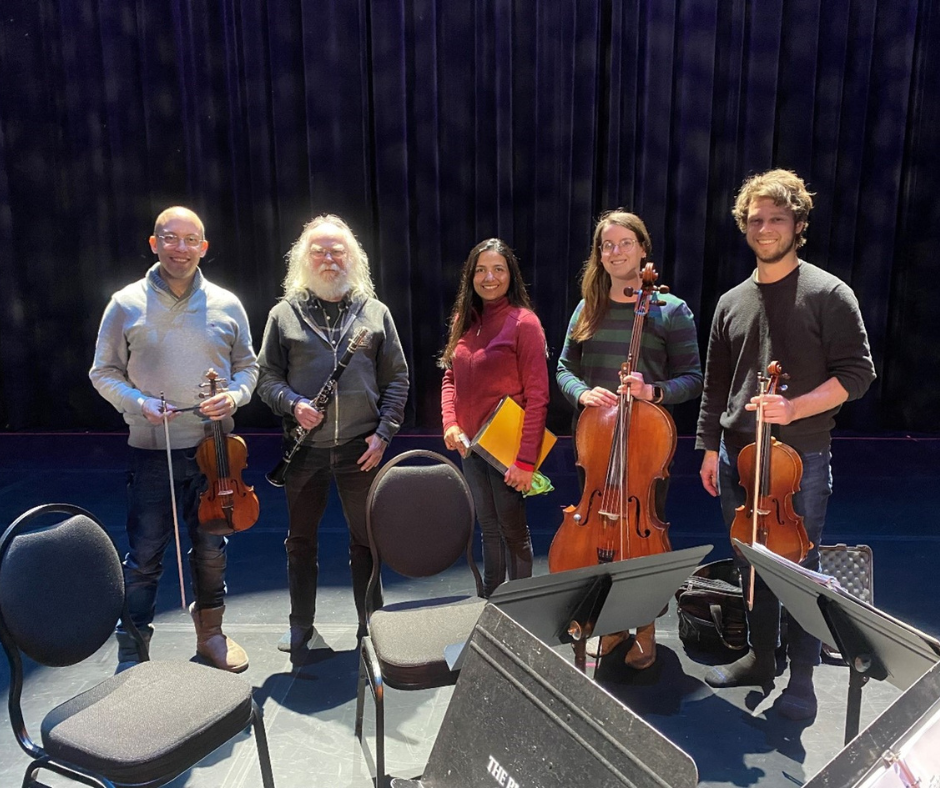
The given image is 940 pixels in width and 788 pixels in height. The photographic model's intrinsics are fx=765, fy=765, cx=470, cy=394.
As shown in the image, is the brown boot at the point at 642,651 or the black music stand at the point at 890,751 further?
the brown boot at the point at 642,651

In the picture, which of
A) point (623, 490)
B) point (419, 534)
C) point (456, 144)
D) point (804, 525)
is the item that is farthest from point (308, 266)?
point (456, 144)

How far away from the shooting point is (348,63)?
19.4 ft

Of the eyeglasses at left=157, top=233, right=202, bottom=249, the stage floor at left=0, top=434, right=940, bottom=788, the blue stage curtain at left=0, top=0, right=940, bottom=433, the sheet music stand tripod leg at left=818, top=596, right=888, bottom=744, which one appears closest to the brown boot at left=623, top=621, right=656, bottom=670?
the stage floor at left=0, top=434, right=940, bottom=788

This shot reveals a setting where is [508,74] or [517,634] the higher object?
[508,74]

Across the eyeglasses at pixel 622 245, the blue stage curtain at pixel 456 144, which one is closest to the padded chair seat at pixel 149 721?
the eyeglasses at pixel 622 245

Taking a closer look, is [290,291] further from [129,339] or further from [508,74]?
[508,74]

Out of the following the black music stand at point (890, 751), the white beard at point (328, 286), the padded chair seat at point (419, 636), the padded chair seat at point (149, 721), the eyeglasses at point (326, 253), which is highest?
the eyeglasses at point (326, 253)

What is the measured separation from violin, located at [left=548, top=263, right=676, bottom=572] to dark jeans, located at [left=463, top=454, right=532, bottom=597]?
0.39 meters

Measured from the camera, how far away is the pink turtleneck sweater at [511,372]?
276 cm

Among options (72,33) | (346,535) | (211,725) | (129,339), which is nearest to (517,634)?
(211,725)

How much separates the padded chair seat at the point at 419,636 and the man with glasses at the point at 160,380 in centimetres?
83

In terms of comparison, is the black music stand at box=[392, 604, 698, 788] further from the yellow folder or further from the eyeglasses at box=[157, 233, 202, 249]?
the eyeglasses at box=[157, 233, 202, 249]

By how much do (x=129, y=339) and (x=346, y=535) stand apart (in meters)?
1.85

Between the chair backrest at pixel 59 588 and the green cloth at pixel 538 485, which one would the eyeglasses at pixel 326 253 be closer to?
the green cloth at pixel 538 485
